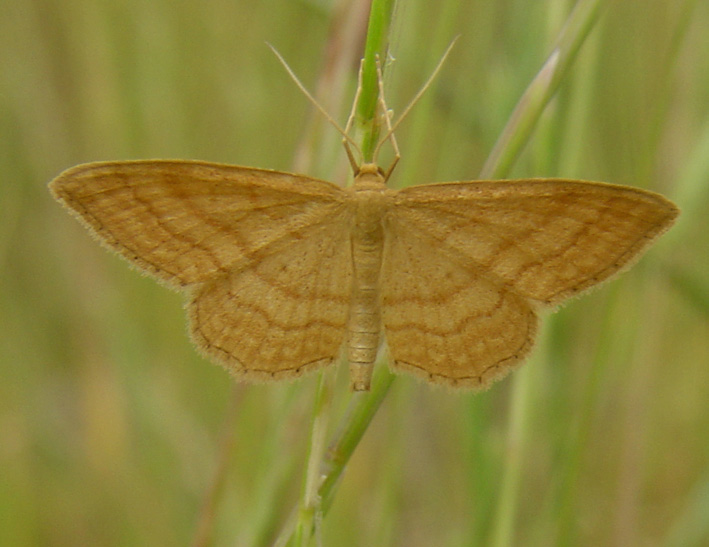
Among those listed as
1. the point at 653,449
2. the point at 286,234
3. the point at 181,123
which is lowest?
the point at 653,449

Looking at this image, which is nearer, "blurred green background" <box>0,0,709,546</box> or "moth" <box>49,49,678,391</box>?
"moth" <box>49,49,678,391</box>

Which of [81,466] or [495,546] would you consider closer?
[495,546]

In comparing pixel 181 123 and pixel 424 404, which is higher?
pixel 181 123

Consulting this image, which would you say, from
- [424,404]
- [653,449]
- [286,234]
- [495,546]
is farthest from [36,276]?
[653,449]

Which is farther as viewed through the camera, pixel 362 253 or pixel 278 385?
pixel 278 385

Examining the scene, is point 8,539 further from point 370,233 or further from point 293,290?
point 370,233

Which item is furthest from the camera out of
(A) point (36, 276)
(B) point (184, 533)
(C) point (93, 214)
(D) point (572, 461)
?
(A) point (36, 276)

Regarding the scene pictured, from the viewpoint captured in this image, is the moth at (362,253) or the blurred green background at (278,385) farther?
the blurred green background at (278,385)

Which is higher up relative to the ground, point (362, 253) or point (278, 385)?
point (362, 253)
